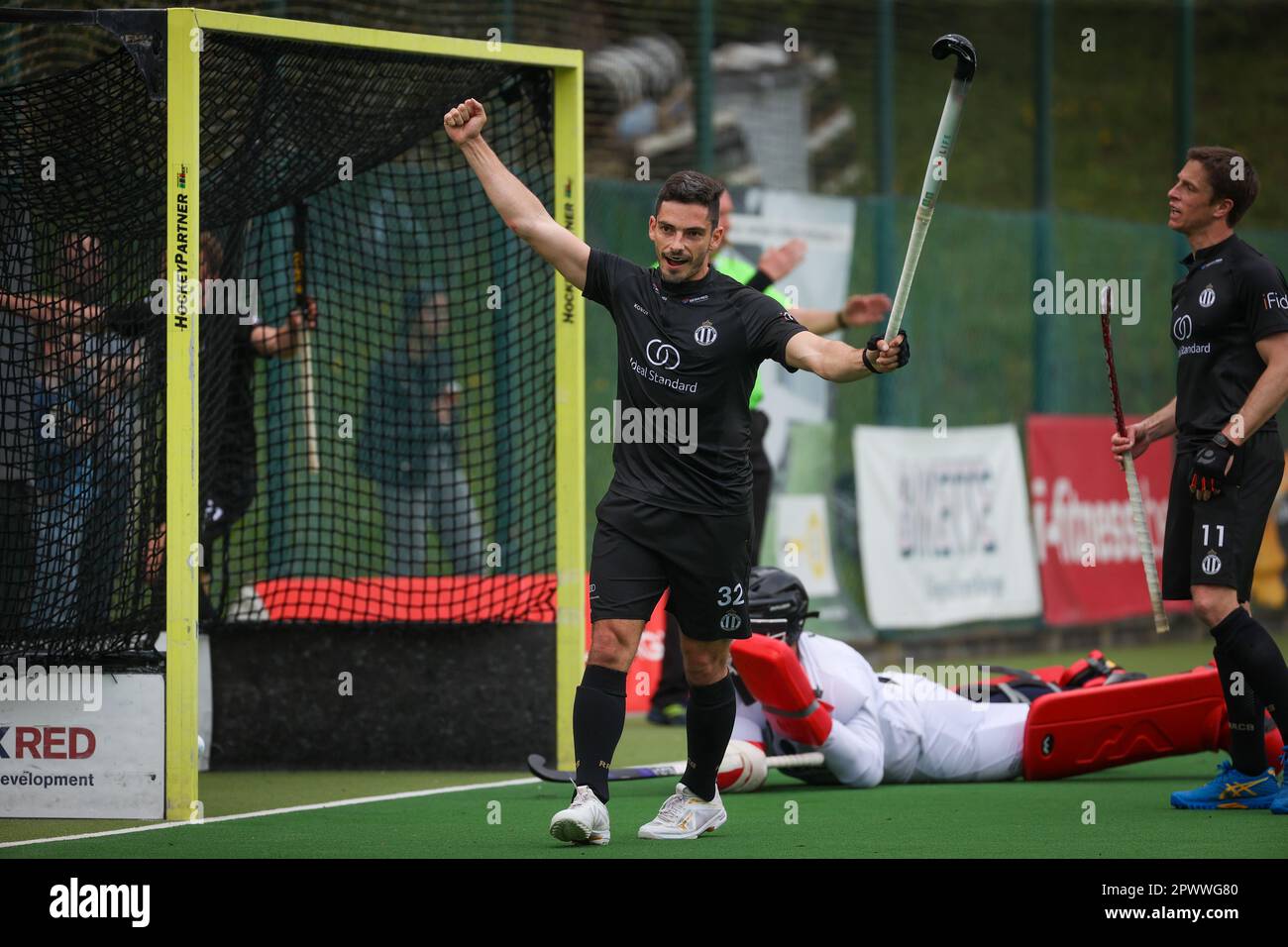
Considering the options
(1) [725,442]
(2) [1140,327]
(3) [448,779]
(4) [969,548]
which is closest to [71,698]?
(3) [448,779]

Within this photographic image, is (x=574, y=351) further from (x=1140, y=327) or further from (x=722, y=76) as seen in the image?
(x=1140, y=327)

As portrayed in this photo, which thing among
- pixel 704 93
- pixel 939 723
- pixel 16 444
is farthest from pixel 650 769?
pixel 704 93

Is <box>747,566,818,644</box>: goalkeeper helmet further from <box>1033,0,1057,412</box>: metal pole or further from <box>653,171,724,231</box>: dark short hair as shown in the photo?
<box>1033,0,1057,412</box>: metal pole

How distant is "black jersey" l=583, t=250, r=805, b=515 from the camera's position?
18.1 feet

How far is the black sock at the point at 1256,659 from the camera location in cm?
609

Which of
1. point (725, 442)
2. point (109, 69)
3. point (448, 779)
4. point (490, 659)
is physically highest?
point (109, 69)

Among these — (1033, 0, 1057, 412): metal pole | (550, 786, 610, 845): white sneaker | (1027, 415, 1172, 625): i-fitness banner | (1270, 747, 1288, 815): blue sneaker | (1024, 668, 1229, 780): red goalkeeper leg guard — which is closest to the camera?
(550, 786, 610, 845): white sneaker

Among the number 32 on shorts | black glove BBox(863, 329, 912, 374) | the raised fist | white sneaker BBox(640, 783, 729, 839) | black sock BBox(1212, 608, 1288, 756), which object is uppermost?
the raised fist

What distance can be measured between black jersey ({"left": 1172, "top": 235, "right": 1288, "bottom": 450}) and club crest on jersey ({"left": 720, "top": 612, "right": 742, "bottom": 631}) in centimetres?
183

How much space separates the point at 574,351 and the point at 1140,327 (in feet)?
28.2

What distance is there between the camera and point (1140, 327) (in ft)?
49.0

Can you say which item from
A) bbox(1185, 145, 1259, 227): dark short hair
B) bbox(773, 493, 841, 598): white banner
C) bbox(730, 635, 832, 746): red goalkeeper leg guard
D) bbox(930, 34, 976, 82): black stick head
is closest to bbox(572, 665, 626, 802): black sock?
bbox(730, 635, 832, 746): red goalkeeper leg guard

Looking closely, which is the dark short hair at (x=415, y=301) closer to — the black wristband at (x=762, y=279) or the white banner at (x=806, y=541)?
Result: the black wristband at (x=762, y=279)

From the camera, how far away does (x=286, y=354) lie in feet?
25.1
